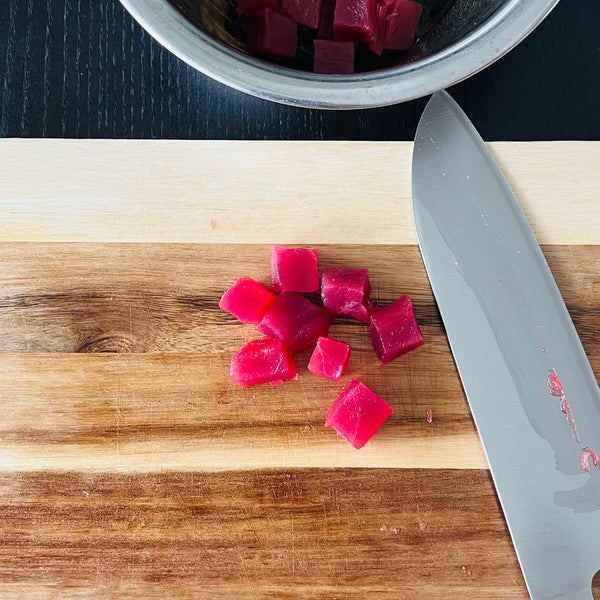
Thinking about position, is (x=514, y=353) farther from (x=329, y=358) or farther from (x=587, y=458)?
(x=329, y=358)

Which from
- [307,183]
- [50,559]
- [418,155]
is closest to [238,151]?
[307,183]

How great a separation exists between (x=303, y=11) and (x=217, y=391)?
0.84m

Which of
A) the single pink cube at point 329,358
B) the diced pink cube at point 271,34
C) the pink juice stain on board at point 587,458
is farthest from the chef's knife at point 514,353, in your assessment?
the diced pink cube at point 271,34

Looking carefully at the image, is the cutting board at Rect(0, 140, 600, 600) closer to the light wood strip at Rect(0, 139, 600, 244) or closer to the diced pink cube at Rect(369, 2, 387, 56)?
the light wood strip at Rect(0, 139, 600, 244)

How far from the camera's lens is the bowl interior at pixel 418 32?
1391mm

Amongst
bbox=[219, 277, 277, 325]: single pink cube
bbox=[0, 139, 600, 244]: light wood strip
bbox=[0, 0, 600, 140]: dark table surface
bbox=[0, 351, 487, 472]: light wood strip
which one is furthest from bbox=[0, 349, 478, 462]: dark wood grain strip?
bbox=[0, 0, 600, 140]: dark table surface

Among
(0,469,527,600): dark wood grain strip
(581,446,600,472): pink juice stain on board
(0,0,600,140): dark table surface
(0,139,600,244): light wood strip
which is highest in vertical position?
(0,0,600,140): dark table surface

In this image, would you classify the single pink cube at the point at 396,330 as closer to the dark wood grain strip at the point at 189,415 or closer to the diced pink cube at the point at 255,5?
the dark wood grain strip at the point at 189,415

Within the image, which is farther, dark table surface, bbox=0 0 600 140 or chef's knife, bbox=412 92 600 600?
dark table surface, bbox=0 0 600 140

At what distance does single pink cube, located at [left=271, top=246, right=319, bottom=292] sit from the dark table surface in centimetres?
31

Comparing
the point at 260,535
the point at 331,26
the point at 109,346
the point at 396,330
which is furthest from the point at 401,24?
the point at 260,535

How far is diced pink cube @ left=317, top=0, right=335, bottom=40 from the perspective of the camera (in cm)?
151

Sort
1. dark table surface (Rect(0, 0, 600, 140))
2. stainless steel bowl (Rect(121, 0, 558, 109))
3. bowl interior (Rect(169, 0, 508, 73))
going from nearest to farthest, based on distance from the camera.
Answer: stainless steel bowl (Rect(121, 0, 558, 109))
bowl interior (Rect(169, 0, 508, 73))
dark table surface (Rect(0, 0, 600, 140))

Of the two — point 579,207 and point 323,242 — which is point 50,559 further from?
point 579,207
